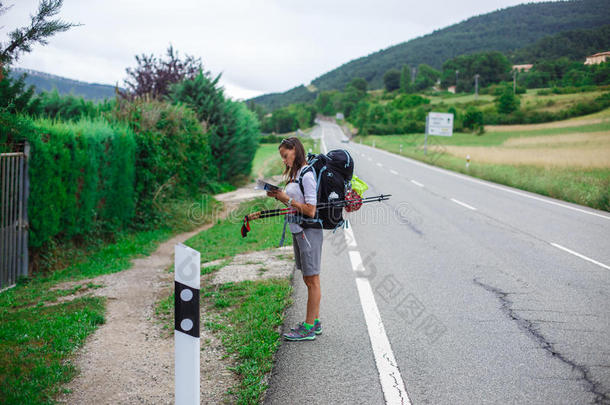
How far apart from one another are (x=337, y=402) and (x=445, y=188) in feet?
50.3

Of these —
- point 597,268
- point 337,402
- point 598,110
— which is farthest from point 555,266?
point 598,110

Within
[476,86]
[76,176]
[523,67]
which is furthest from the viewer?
[476,86]

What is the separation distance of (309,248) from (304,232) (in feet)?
0.53

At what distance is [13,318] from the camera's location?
483 centimetres

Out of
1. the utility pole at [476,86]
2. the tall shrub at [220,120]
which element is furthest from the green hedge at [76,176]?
the utility pole at [476,86]

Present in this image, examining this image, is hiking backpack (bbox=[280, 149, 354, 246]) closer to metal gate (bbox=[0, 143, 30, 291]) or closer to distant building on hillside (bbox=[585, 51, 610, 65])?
metal gate (bbox=[0, 143, 30, 291])

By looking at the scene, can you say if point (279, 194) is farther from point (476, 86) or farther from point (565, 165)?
point (476, 86)

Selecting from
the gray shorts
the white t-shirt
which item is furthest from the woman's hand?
the gray shorts

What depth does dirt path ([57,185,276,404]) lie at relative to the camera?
10.7 feet

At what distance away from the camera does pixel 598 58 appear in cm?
1714

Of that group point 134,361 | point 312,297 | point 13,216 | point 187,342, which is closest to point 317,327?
point 312,297

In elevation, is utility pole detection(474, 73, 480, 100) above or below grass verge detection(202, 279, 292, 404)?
above

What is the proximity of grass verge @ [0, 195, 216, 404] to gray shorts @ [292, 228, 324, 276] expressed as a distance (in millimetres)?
2170

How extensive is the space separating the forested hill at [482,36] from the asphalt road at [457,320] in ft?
50.5
